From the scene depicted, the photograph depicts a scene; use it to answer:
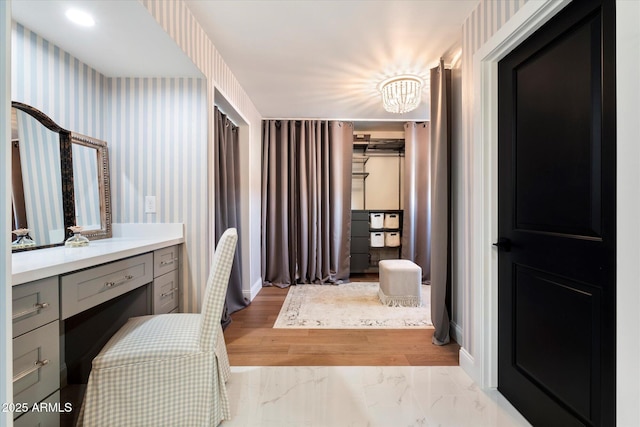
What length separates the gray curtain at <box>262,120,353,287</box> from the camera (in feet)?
12.3

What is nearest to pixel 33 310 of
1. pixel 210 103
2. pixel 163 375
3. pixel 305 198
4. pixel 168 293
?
pixel 163 375

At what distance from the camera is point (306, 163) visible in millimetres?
3826


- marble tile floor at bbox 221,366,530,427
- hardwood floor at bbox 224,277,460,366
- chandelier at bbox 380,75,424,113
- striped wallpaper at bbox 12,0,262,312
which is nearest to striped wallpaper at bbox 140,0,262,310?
striped wallpaper at bbox 12,0,262,312

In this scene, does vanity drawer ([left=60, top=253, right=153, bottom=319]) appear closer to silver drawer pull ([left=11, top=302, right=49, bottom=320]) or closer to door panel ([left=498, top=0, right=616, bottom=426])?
silver drawer pull ([left=11, top=302, right=49, bottom=320])

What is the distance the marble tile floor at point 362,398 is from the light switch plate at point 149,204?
1274mm

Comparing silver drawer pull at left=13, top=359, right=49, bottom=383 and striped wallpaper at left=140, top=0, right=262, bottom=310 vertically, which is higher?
striped wallpaper at left=140, top=0, right=262, bottom=310

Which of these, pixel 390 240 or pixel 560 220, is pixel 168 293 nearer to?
pixel 560 220

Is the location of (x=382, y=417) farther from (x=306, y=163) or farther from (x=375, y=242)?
(x=306, y=163)

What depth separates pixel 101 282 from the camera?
121 centimetres

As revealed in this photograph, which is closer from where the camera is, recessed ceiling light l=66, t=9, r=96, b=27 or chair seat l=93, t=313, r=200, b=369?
chair seat l=93, t=313, r=200, b=369

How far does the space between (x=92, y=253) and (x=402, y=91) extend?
8.31 feet

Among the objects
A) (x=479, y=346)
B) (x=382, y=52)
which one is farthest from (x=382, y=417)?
(x=382, y=52)

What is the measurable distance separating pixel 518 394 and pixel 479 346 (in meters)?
0.26

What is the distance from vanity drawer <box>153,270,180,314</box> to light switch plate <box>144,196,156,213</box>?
0.49 meters
